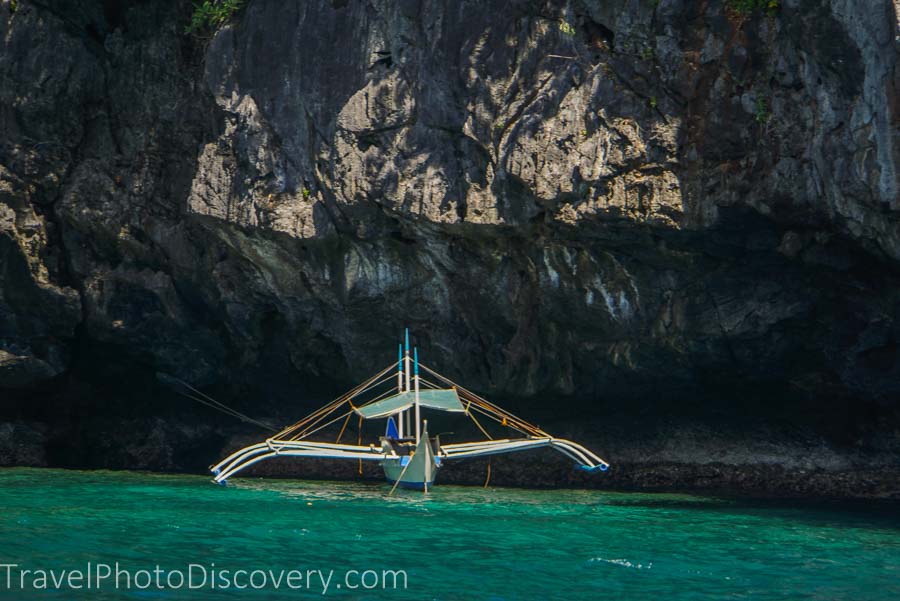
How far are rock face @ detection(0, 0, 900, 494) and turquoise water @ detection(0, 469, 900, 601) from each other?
10.2 ft

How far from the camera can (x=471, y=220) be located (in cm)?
2012

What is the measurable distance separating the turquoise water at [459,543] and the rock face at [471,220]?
312 centimetres

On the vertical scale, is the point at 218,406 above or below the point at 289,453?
above

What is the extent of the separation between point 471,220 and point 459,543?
7.61 metres

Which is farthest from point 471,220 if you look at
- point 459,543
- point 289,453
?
point 459,543

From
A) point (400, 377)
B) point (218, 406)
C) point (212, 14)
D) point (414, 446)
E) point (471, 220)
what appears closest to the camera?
point (471, 220)

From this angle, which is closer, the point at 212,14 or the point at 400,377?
the point at 400,377

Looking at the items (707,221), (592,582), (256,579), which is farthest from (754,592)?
(707,221)

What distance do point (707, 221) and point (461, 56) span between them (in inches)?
224

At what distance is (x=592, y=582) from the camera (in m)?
11.7

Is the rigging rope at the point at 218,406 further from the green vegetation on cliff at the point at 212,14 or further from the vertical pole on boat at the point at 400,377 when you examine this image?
the green vegetation on cliff at the point at 212,14

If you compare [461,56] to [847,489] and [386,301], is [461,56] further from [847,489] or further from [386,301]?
[847,489]

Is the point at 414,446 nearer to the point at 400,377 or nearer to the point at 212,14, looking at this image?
the point at 400,377

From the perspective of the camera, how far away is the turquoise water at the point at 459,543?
11.4 meters
